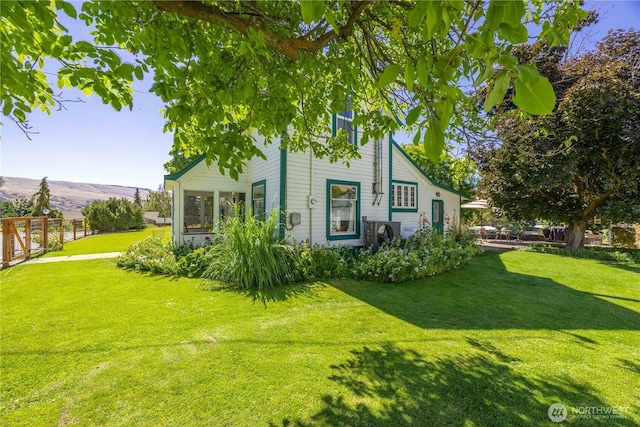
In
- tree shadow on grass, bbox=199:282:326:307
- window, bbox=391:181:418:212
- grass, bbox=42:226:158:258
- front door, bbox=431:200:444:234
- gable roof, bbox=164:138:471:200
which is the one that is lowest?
tree shadow on grass, bbox=199:282:326:307

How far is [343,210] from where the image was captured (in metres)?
8.65

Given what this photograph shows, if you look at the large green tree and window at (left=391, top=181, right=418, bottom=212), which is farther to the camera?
window at (left=391, top=181, right=418, bottom=212)

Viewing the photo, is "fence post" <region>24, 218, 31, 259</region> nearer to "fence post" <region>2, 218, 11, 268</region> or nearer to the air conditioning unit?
"fence post" <region>2, 218, 11, 268</region>

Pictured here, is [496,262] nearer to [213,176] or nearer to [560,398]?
[560,398]

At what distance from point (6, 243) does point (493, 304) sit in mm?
12831

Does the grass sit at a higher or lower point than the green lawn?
higher

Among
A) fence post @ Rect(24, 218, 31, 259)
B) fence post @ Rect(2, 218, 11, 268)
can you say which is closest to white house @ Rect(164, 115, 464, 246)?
fence post @ Rect(2, 218, 11, 268)

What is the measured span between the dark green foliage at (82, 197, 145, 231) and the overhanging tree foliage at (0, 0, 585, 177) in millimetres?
22334

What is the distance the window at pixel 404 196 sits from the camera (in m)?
10.1

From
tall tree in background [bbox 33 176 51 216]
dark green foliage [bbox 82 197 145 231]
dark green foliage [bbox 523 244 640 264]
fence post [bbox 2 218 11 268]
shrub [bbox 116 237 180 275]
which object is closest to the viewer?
shrub [bbox 116 237 180 275]

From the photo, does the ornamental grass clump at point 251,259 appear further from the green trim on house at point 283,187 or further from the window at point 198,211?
the window at point 198,211

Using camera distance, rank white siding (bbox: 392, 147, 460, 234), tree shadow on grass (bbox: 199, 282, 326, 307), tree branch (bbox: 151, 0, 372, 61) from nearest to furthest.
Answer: tree branch (bbox: 151, 0, 372, 61), tree shadow on grass (bbox: 199, 282, 326, 307), white siding (bbox: 392, 147, 460, 234)

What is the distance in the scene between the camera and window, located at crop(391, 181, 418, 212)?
10.1 m

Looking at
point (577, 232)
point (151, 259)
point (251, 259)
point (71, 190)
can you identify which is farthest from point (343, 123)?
point (71, 190)
